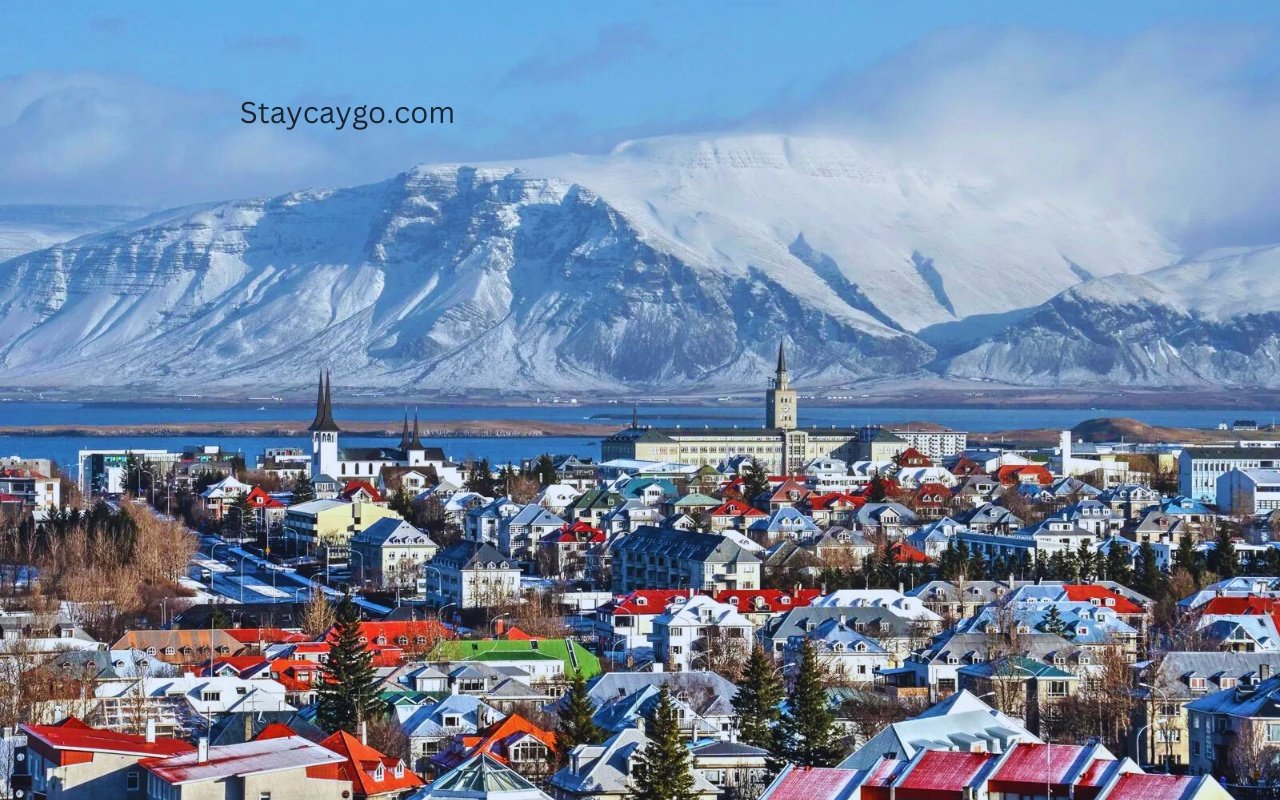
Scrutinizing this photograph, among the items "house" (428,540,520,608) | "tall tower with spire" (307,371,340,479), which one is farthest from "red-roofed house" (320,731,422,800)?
"tall tower with spire" (307,371,340,479)

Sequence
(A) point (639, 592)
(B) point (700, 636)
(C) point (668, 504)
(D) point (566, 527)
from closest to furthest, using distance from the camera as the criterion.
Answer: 1. (B) point (700, 636)
2. (A) point (639, 592)
3. (D) point (566, 527)
4. (C) point (668, 504)

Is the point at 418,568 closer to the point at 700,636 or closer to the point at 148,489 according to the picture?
the point at 700,636

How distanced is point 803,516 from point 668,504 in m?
5.08

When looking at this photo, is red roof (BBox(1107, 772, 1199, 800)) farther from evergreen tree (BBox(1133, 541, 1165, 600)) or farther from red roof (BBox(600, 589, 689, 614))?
evergreen tree (BBox(1133, 541, 1165, 600))

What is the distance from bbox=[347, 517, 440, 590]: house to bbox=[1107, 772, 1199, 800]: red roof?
131ft

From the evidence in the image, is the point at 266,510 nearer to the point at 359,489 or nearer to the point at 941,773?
the point at 359,489

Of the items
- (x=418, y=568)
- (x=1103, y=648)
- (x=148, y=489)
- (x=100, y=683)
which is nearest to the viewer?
(x=100, y=683)

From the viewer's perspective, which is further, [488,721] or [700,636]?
[700,636]

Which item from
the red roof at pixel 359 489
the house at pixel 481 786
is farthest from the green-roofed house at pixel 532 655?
the red roof at pixel 359 489

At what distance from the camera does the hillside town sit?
2939cm

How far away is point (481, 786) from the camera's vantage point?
28.1m

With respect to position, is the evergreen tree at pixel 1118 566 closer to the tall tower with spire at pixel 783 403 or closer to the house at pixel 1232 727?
the house at pixel 1232 727

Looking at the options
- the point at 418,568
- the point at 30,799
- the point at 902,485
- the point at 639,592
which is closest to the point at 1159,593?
the point at 639,592

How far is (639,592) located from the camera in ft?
180
